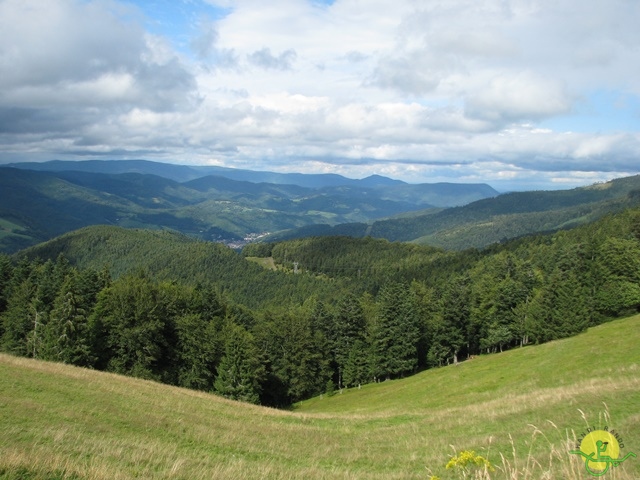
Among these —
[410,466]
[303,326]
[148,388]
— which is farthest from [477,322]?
[410,466]

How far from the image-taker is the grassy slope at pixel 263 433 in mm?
10445

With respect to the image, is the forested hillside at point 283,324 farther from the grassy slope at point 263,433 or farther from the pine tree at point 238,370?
the grassy slope at point 263,433

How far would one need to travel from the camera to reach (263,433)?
842 inches

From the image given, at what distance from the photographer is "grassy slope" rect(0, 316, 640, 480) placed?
10445 millimetres

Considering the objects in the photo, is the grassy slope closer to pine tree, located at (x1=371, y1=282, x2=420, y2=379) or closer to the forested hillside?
the forested hillside

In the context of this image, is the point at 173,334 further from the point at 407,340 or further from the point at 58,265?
the point at 407,340

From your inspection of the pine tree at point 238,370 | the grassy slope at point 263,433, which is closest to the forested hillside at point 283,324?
the pine tree at point 238,370

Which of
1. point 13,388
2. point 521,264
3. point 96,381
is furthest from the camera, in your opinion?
point 521,264

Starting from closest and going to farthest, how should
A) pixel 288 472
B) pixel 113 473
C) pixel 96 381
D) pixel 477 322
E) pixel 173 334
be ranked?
1. pixel 113 473
2. pixel 288 472
3. pixel 96 381
4. pixel 173 334
5. pixel 477 322

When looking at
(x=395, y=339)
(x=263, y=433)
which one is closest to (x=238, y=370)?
(x=395, y=339)

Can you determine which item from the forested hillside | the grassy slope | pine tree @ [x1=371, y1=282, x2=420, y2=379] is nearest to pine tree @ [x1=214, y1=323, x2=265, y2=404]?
the forested hillside

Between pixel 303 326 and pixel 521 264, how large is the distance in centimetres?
5409

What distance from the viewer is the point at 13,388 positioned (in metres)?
22.1

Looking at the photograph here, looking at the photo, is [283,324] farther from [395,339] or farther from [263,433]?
[263,433]
